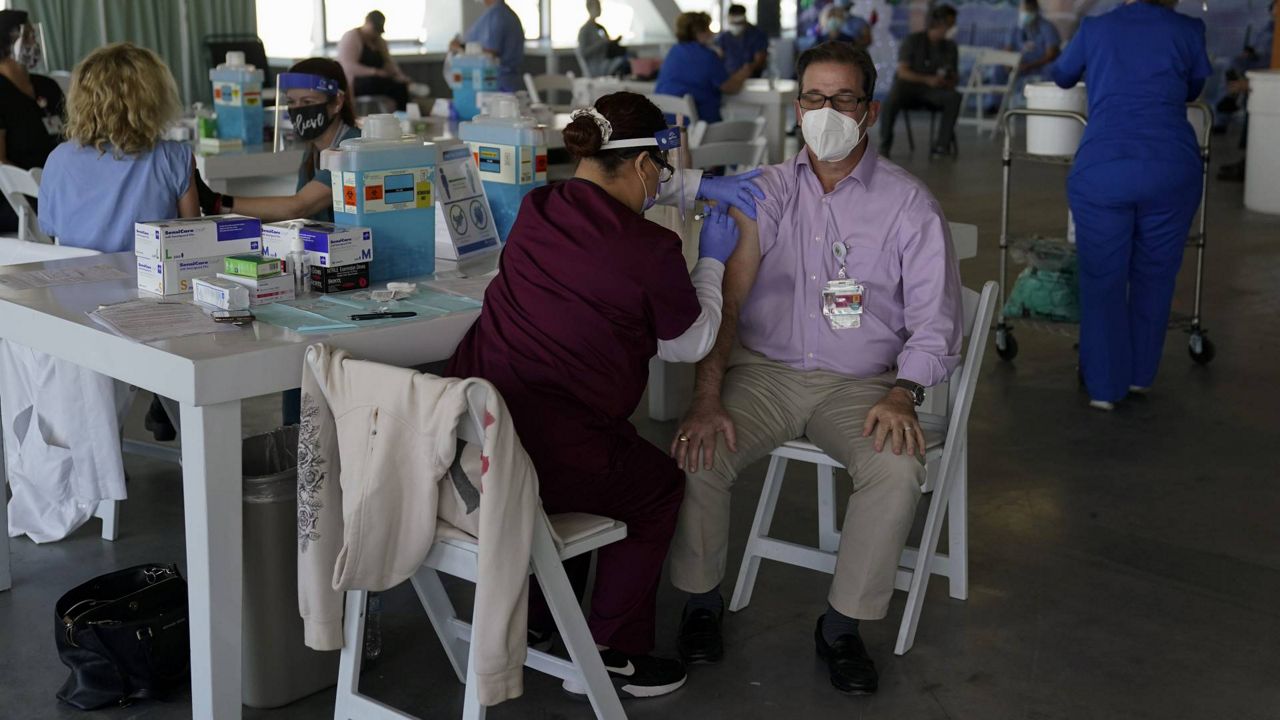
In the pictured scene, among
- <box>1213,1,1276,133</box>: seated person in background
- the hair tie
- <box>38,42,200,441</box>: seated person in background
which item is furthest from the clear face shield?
<box>1213,1,1276,133</box>: seated person in background

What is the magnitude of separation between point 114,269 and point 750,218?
129 centimetres

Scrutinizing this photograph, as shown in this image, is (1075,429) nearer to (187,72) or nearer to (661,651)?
(661,651)

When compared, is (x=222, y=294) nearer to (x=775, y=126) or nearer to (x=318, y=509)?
(x=318, y=509)

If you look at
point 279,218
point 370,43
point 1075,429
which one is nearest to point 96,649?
point 279,218

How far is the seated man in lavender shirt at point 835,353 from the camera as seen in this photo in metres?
2.56

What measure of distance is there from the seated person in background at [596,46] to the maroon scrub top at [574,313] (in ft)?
31.2

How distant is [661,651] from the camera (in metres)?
2.71

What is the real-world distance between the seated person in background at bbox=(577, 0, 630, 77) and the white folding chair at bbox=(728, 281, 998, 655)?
8.97 m

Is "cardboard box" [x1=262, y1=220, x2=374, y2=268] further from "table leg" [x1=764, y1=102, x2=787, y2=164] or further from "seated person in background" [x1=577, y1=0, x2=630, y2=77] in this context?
"seated person in background" [x1=577, y1=0, x2=630, y2=77]

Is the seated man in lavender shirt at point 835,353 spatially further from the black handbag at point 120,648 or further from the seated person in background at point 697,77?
the seated person in background at point 697,77

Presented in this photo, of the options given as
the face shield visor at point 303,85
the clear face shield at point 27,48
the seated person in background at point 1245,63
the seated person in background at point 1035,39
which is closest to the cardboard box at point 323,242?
the face shield visor at point 303,85

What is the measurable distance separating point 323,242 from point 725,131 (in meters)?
3.43

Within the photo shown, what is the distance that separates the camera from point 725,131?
578 cm

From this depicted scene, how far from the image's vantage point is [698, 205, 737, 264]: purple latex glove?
265 centimetres
